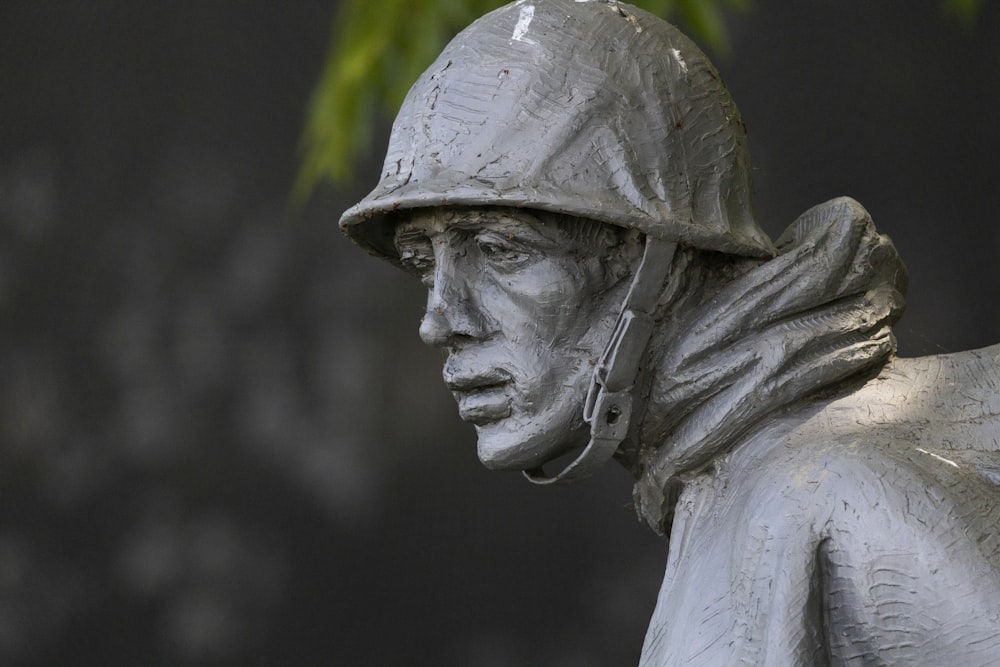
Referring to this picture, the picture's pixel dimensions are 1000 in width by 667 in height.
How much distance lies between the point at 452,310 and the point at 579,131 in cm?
24

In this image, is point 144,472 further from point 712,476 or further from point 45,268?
point 712,476

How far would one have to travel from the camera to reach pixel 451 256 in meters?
1.82

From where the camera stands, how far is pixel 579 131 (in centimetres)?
175

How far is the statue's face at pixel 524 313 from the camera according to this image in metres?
1.79

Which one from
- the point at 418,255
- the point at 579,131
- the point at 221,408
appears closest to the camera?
the point at 579,131

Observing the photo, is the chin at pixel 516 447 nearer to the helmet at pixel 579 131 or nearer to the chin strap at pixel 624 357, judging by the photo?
the chin strap at pixel 624 357

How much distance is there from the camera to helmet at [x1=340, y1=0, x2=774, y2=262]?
1.74m

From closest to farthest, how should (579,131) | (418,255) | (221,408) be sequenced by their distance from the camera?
1. (579,131)
2. (418,255)
3. (221,408)

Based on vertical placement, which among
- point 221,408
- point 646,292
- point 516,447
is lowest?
point 221,408

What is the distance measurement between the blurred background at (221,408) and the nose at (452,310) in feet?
5.49

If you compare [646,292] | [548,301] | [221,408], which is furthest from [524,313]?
[221,408]

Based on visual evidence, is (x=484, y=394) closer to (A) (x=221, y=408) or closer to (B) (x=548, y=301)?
(B) (x=548, y=301)

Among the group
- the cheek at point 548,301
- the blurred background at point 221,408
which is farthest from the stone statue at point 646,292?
the blurred background at point 221,408

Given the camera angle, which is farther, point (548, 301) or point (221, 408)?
point (221, 408)
